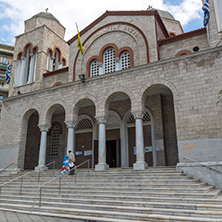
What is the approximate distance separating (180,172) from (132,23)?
1208 cm

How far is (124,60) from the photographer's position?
55.3ft

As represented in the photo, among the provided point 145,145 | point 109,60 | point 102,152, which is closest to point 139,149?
point 102,152

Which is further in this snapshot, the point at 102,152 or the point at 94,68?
the point at 94,68

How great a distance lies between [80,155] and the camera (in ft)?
55.6

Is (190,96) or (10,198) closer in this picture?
(10,198)

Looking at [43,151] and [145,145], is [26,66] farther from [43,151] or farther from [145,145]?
[145,145]

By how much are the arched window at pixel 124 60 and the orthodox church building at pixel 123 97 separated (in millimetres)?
81

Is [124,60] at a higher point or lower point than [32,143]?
higher

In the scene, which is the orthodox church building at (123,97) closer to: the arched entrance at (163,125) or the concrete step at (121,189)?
the arched entrance at (163,125)

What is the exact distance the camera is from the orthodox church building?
10578mm

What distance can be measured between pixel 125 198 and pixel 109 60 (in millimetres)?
11982

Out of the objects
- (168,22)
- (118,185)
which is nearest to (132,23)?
(168,22)

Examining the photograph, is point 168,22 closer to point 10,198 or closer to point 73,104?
point 73,104

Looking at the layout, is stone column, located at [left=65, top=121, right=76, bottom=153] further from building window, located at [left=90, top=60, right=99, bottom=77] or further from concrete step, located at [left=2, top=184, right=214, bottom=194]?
building window, located at [left=90, top=60, right=99, bottom=77]
